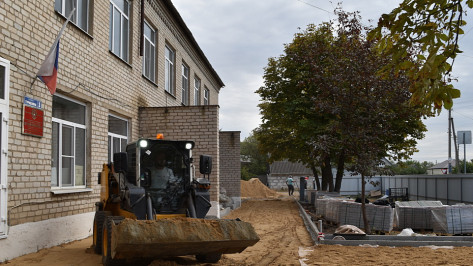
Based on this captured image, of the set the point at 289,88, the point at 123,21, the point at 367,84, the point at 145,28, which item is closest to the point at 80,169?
the point at 123,21

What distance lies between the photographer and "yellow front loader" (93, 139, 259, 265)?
6.46m

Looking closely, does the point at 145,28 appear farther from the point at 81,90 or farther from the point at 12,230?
the point at 12,230

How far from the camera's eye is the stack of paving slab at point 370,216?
526 inches

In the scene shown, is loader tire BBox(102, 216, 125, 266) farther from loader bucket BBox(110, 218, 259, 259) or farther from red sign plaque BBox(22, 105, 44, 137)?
red sign plaque BBox(22, 105, 44, 137)

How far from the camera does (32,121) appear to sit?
29.5ft

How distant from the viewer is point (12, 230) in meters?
8.16

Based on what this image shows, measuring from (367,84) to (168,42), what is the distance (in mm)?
8511

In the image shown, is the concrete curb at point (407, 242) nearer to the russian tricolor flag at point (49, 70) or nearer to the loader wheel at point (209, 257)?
the loader wheel at point (209, 257)

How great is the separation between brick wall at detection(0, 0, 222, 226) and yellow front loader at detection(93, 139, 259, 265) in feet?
4.37

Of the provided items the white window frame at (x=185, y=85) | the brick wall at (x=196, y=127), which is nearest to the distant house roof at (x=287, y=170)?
the white window frame at (x=185, y=85)

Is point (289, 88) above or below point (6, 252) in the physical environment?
above

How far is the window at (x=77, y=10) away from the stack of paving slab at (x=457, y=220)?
408 inches

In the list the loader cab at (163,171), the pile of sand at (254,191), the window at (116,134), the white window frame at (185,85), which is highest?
the white window frame at (185,85)

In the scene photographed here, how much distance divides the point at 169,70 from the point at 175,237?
531 inches
